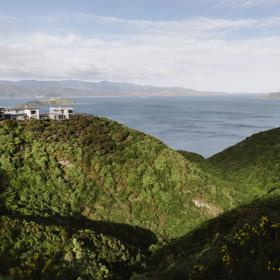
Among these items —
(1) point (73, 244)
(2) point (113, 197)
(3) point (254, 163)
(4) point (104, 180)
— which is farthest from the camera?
(3) point (254, 163)

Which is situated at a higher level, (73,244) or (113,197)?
(73,244)

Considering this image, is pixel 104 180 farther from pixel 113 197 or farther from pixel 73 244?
pixel 73 244

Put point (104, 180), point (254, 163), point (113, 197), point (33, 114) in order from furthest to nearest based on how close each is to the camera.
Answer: point (33, 114), point (254, 163), point (104, 180), point (113, 197)

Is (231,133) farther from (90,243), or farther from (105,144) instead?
(90,243)

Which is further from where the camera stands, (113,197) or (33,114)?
(33,114)

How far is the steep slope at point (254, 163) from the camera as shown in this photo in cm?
3192

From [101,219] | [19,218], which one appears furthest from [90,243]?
[101,219]

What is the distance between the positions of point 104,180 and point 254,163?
19.9 metres

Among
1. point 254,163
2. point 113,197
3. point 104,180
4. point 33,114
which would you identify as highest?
A: point 33,114

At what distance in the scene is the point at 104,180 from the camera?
28.0m

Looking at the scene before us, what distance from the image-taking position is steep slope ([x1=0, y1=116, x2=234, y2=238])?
24.9m

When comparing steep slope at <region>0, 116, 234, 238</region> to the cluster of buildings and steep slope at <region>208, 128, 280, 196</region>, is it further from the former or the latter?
the cluster of buildings

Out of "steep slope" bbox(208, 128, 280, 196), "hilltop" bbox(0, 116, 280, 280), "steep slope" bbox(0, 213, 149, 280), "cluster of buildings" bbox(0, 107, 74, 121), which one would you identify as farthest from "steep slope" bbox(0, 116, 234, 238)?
"cluster of buildings" bbox(0, 107, 74, 121)

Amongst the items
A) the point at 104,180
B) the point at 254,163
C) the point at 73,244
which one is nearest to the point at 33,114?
the point at 104,180
